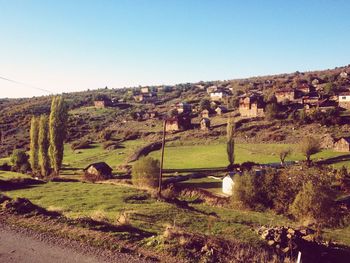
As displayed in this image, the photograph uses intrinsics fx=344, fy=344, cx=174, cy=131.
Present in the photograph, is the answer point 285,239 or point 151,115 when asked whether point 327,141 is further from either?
point 151,115

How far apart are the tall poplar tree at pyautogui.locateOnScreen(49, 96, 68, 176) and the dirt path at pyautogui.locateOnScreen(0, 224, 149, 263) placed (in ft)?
140

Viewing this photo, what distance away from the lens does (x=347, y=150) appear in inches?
2314

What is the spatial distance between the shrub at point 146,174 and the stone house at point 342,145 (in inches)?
1354

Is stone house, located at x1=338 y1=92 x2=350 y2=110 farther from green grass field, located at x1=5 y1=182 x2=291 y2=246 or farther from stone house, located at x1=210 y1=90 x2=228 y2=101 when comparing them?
green grass field, located at x1=5 y1=182 x2=291 y2=246

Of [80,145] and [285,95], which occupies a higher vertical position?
[285,95]

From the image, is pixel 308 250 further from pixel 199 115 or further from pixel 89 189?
pixel 199 115

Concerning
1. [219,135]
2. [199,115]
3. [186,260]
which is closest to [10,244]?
[186,260]

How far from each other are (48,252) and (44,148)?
152 feet

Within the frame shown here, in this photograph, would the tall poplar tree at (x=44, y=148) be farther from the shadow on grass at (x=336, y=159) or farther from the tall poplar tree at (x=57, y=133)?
the shadow on grass at (x=336, y=159)

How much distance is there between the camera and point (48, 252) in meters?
11.7

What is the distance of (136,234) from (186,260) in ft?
11.7

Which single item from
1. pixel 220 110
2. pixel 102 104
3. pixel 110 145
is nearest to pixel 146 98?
pixel 102 104

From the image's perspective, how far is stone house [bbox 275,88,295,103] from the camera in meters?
103

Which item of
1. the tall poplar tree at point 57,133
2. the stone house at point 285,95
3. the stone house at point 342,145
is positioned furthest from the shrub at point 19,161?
the stone house at point 285,95
